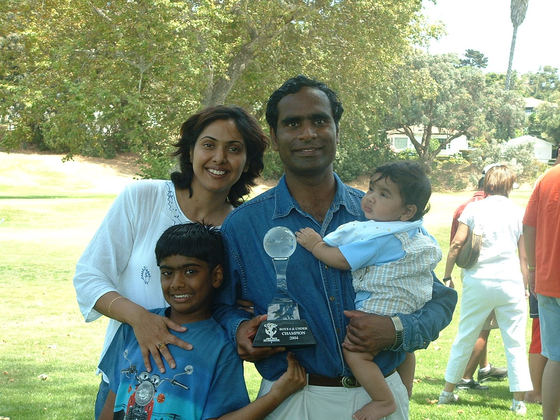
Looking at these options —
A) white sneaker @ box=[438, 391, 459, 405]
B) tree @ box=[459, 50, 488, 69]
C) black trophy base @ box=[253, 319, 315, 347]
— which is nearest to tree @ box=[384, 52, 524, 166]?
white sneaker @ box=[438, 391, 459, 405]

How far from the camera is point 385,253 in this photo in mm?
2777

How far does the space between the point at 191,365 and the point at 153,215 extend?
84cm

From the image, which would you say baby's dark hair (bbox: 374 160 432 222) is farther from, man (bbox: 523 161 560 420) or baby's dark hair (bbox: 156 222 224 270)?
man (bbox: 523 161 560 420)

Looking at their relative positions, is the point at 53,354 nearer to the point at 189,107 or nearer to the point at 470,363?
the point at 470,363

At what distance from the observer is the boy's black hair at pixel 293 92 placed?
114 inches

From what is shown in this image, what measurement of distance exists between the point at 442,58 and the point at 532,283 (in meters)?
46.1

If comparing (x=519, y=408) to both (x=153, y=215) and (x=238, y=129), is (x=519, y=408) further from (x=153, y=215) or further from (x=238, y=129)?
(x=153, y=215)

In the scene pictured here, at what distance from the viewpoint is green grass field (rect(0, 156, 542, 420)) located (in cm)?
608

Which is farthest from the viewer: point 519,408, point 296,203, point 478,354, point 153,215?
point 478,354

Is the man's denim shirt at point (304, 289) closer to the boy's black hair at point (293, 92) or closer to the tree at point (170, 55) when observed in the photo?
the boy's black hair at point (293, 92)

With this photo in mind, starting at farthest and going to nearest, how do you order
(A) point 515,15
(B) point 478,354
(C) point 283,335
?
(A) point 515,15, (B) point 478,354, (C) point 283,335

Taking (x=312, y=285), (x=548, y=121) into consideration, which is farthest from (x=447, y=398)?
(x=548, y=121)

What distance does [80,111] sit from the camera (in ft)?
61.4

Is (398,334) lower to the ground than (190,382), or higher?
higher
